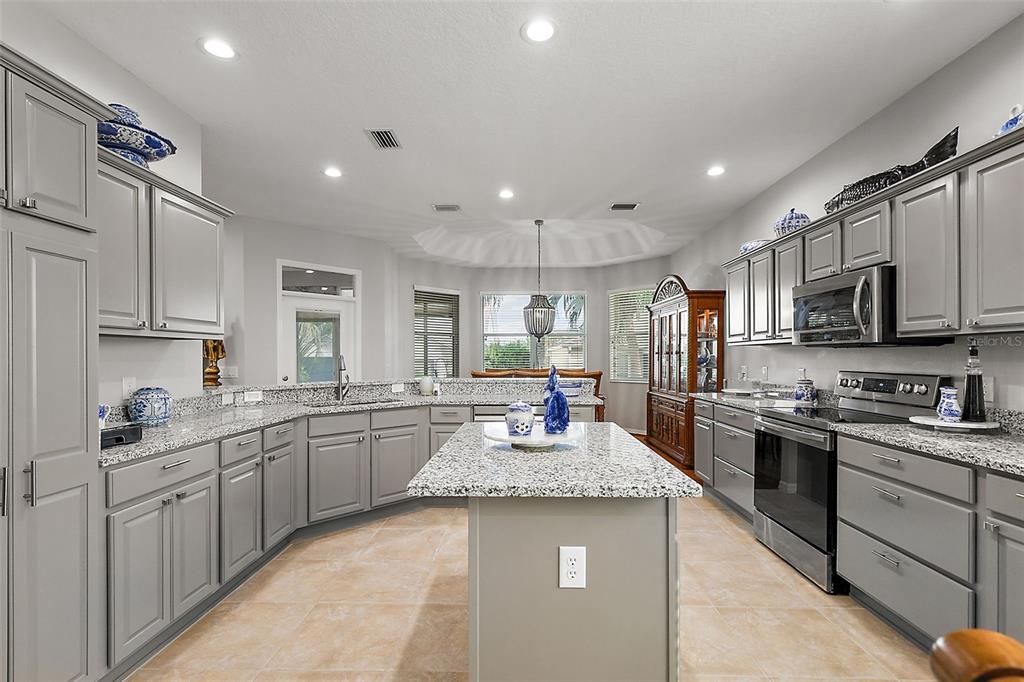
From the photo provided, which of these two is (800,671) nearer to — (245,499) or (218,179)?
(245,499)

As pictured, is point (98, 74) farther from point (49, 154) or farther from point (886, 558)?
point (886, 558)

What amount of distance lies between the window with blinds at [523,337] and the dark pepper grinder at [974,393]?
5.88 m

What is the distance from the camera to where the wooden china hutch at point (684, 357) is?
524 cm

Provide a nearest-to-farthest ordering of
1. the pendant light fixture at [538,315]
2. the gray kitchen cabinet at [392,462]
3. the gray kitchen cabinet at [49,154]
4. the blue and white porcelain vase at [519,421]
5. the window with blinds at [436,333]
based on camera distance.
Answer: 1. the gray kitchen cabinet at [49,154]
2. the blue and white porcelain vase at [519,421]
3. the gray kitchen cabinet at [392,462]
4. the pendant light fixture at [538,315]
5. the window with blinds at [436,333]

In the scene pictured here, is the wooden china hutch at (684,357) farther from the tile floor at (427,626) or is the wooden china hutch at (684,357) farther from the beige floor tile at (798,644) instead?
the beige floor tile at (798,644)

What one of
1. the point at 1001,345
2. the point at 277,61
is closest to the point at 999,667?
the point at 1001,345

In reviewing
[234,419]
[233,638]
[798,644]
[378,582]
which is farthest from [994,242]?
[234,419]

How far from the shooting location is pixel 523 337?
8.17 meters

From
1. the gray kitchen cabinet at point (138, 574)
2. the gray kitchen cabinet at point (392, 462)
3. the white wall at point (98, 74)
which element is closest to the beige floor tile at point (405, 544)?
the gray kitchen cabinet at point (392, 462)

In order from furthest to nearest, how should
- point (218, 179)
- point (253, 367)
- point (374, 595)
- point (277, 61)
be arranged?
point (253, 367) → point (218, 179) → point (374, 595) → point (277, 61)

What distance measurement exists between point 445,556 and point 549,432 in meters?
1.58

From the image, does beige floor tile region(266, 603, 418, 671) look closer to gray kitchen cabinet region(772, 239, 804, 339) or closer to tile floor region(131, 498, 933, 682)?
tile floor region(131, 498, 933, 682)

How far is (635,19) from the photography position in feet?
7.12

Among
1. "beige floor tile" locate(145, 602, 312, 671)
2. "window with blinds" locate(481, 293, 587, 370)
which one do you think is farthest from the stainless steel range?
"window with blinds" locate(481, 293, 587, 370)
